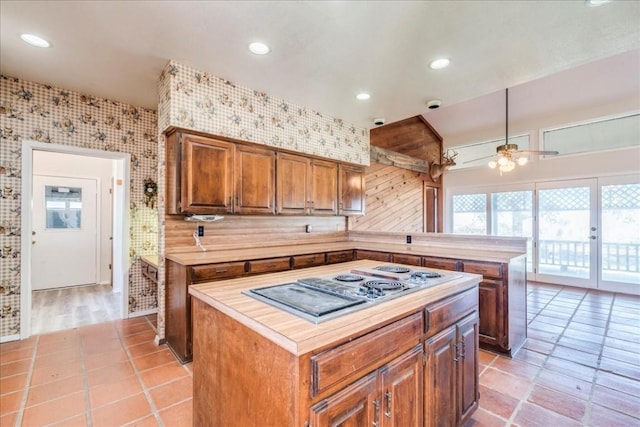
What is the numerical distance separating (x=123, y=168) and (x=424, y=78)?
A: 145 inches

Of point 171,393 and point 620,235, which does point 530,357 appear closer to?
point 171,393

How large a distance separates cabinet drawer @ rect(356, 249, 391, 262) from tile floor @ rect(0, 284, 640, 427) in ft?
4.41

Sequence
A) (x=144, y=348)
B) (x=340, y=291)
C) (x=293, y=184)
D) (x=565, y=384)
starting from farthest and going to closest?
(x=293, y=184), (x=144, y=348), (x=565, y=384), (x=340, y=291)

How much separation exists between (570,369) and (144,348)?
384 cm

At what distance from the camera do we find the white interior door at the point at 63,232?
4848 mm

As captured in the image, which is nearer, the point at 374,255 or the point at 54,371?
the point at 54,371

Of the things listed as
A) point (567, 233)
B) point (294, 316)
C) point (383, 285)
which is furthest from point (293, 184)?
point (567, 233)

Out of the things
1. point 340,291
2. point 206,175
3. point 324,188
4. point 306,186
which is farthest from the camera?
point 324,188

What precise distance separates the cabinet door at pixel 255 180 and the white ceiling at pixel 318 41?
757mm

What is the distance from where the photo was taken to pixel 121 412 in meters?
1.93

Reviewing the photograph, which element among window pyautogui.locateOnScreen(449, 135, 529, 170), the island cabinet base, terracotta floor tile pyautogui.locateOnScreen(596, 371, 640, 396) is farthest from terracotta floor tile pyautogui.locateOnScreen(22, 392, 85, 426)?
window pyautogui.locateOnScreen(449, 135, 529, 170)

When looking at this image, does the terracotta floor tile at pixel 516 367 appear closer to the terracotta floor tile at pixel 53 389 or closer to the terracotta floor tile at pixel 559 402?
the terracotta floor tile at pixel 559 402

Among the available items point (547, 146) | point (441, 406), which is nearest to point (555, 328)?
point (441, 406)

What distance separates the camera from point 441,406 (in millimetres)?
1471
